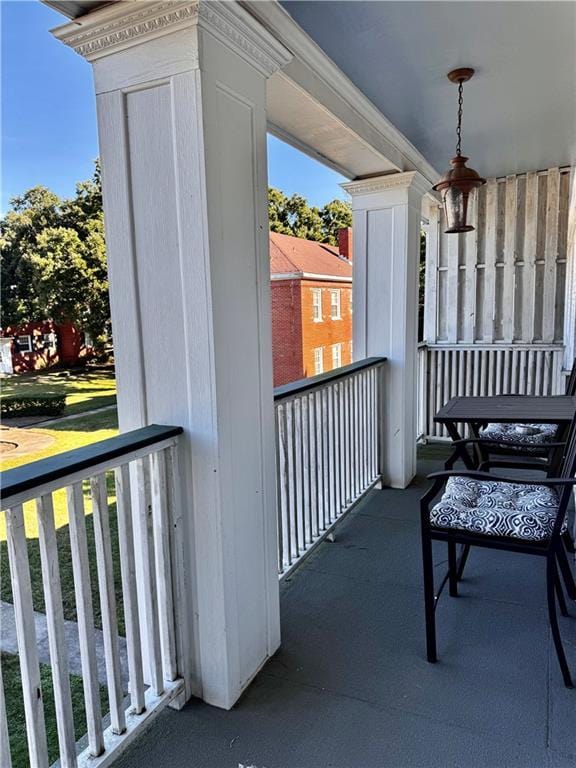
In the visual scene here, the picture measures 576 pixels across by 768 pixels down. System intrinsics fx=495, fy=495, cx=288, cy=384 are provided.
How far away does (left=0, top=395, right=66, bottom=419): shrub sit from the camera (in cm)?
924

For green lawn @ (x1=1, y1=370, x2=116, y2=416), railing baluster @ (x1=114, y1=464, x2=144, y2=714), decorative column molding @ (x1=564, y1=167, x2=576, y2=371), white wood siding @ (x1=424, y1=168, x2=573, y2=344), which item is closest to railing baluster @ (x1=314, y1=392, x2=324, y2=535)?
railing baluster @ (x1=114, y1=464, x2=144, y2=714)

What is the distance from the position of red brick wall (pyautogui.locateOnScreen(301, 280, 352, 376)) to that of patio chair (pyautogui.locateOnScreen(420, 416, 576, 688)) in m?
10.0

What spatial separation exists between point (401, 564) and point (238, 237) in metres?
1.96

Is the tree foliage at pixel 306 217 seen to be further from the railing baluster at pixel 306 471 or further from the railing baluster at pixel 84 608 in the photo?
the railing baluster at pixel 84 608

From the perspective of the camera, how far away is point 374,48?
86.1 inches

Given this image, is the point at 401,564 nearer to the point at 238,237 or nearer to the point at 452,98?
the point at 238,237

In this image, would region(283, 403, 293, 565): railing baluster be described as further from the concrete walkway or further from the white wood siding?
the white wood siding

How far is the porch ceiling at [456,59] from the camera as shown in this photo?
1.93 meters

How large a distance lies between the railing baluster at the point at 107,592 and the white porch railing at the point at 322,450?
1.09 metres

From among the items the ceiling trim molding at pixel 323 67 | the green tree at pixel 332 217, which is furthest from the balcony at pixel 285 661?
the green tree at pixel 332 217

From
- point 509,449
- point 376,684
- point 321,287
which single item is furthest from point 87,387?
point 376,684

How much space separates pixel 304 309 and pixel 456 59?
10571 millimetres

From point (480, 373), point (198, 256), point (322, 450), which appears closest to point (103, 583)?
point (198, 256)

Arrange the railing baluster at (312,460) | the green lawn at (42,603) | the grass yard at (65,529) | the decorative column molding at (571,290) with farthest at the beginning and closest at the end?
the decorative column molding at (571,290)
the grass yard at (65,529)
the railing baluster at (312,460)
the green lawn at (42,603)
